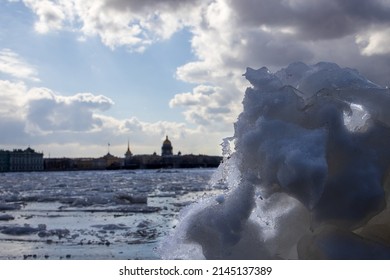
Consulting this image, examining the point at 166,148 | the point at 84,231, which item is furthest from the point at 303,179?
the point at 166,148

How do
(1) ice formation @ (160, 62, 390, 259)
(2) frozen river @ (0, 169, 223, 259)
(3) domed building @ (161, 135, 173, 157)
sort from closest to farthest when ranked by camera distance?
(1) ice formation @ (160, 62, 390, 259)
(2) frozen river @ (0, 169, 223, 259)
(3) domed building @ (161, 135, 173, 157)

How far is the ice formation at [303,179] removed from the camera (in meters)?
4.52

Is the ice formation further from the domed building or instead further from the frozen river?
the domed building

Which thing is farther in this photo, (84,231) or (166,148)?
(166,148)

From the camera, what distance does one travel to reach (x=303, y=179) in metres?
4.38

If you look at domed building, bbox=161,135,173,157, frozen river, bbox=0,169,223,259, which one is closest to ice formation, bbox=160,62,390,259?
frozen river, bbox=0,169,223,259

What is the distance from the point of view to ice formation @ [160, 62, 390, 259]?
4.52m

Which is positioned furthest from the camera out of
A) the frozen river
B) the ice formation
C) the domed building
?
the domed building

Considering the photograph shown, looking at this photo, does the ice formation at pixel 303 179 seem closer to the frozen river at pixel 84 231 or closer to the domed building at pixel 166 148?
the frozen river at pixel 84 231

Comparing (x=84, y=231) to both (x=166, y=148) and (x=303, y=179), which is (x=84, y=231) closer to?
(x=303, y=179)

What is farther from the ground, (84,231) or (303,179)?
(303,179)

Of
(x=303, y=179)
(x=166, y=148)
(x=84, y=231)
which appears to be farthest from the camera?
(x=166, y=148)
